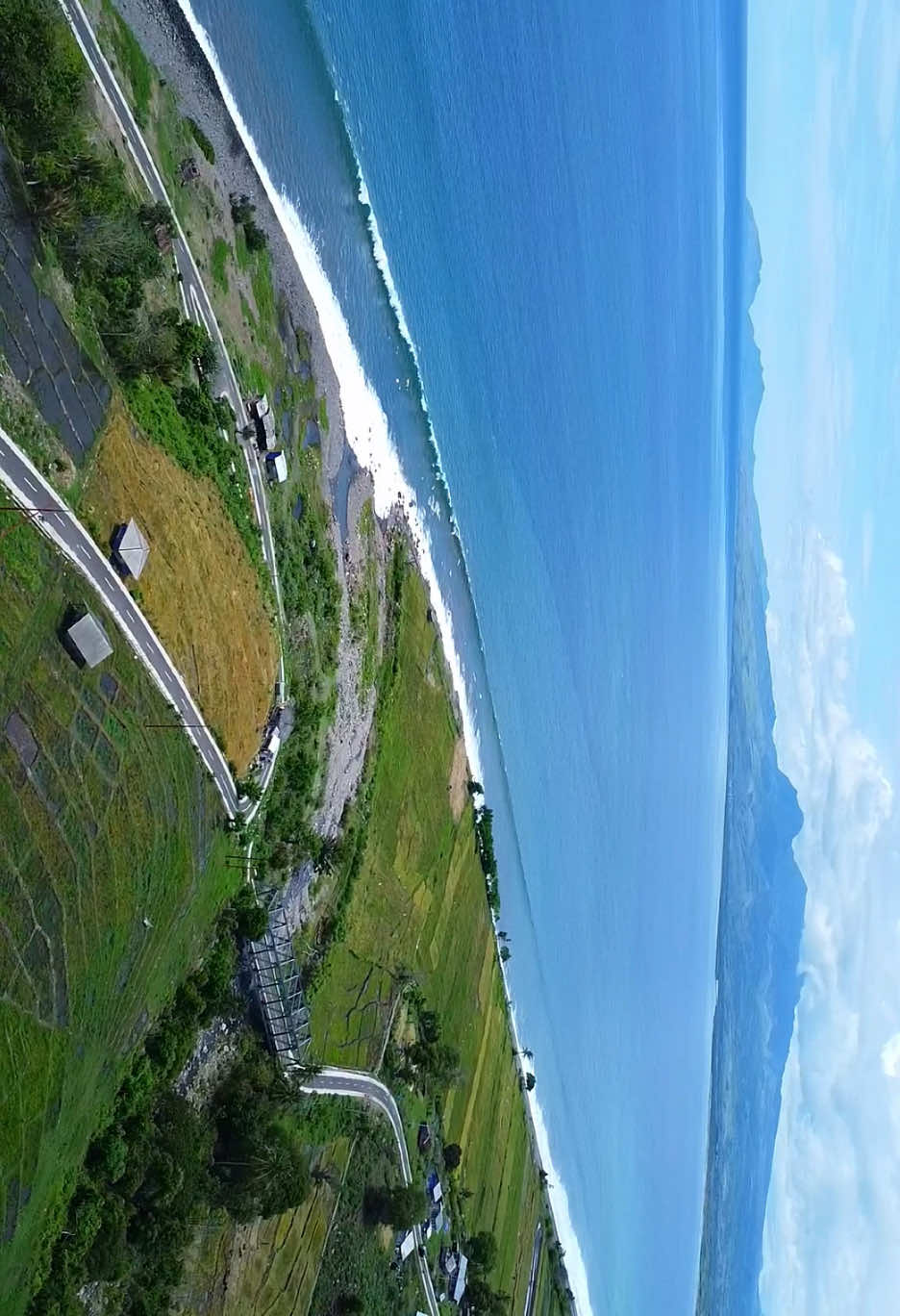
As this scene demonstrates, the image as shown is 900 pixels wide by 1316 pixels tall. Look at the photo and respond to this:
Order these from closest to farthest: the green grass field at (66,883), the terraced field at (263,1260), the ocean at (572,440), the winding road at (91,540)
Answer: the green grass field at (66,883) < the winding road at (91,540) < the terraced field at (263,1260) < the ocean at (572,440)

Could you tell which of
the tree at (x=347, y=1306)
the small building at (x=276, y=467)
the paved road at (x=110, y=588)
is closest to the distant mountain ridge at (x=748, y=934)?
the small building at (x=276, y=467)

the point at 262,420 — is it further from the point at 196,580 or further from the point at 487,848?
the point at 487,848

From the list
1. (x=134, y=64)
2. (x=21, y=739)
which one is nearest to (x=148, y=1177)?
(x=21, y=739)

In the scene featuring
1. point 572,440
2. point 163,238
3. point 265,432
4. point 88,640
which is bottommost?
point 88,640

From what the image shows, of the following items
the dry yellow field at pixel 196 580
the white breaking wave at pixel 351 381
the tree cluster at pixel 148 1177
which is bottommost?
the tree cluster at pixel 148 1177

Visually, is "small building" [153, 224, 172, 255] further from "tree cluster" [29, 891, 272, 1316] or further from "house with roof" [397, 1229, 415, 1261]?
"house with roof" [397, 1229, 415, 1261]

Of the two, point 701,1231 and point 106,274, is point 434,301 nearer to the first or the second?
point 106,274

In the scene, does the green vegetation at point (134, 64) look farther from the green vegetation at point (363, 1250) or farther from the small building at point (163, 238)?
the green vegetation at point (363, 1250)
